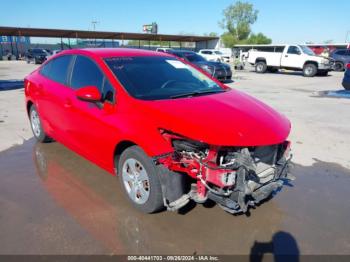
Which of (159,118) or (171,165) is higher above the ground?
(159,118)

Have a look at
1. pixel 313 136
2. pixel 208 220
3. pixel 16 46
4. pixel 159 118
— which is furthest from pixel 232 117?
pixel 16 46

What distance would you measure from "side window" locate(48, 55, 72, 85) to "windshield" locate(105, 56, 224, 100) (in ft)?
3.06

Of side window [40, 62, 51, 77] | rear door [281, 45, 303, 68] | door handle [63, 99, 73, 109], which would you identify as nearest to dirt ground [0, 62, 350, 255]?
door handle [63, 99, 73, 109]

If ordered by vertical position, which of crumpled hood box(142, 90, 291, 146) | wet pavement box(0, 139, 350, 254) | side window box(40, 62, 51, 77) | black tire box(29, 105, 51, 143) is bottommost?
wet pavement box(0, 139, 350, 254)

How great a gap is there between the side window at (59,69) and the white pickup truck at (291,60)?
19.6 m

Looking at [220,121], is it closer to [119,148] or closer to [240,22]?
[119,148]

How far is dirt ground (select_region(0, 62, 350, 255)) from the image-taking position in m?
2.82

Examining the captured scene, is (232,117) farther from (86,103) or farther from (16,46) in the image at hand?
(16,46)

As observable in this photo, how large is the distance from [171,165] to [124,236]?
0.84m

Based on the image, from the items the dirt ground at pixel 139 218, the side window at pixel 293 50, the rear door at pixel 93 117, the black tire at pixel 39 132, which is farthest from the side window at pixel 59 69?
the side window at pixel 293 50

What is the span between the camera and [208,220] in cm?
321

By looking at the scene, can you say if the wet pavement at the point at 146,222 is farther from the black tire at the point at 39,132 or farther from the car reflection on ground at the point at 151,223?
the black tire at the point at 39,132

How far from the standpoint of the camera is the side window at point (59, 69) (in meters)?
4.33

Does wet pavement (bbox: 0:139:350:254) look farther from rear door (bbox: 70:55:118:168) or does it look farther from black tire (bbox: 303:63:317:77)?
black tire (bbox: 303:63:317:77)
